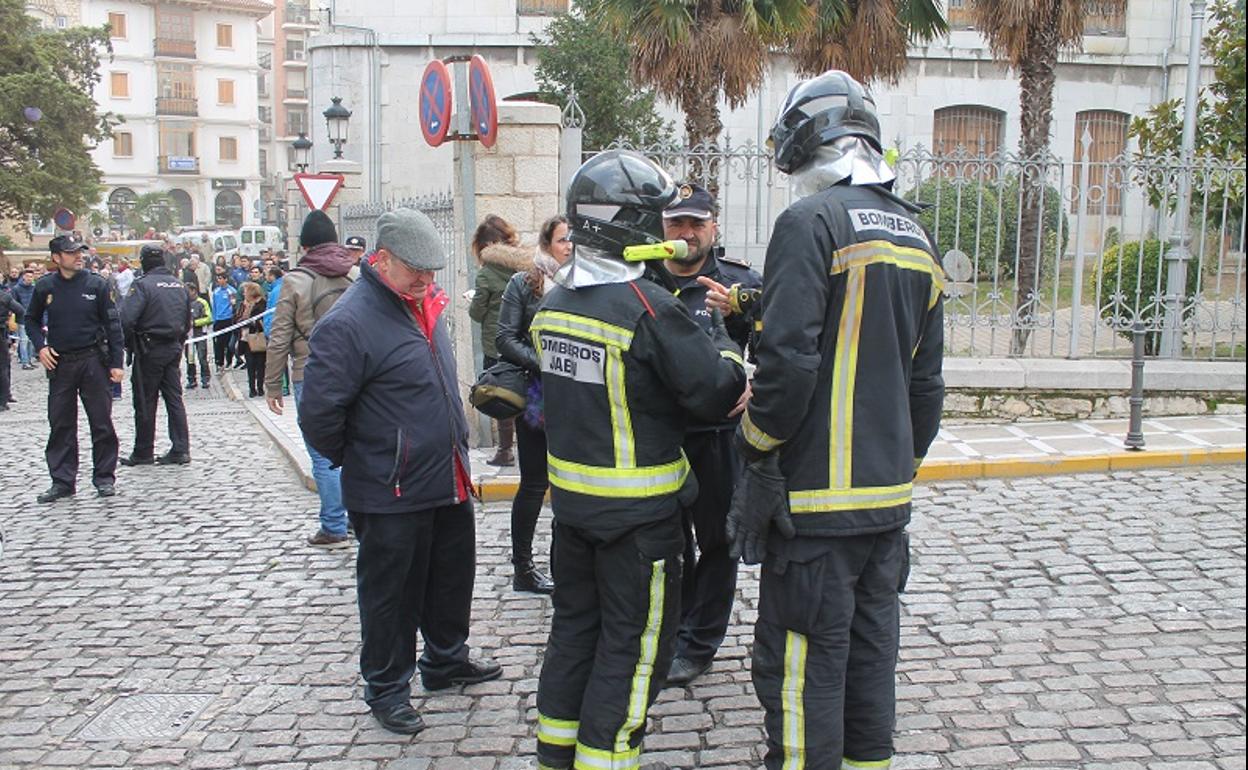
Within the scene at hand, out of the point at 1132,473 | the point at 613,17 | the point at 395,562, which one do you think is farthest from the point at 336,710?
the point at 613,17

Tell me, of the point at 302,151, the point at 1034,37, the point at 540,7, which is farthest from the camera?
the point at 540,7

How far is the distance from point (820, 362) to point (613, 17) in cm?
1152

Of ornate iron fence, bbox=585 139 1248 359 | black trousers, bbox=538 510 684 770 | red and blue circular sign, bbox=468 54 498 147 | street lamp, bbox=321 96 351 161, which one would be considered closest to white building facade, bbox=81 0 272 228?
street lamp, bbox=321 96 351 161

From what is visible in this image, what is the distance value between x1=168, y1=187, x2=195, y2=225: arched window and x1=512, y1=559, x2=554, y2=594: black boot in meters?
72.0

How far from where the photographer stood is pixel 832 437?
3395 mm

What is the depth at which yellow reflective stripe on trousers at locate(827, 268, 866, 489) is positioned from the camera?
3367 mm

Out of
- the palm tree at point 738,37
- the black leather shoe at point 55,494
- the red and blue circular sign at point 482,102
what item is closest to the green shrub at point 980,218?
the palm tree at point 738,37

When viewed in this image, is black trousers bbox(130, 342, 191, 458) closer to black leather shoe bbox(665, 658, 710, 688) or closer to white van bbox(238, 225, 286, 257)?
black leather shoe bbox(665, 658, 710, 688)

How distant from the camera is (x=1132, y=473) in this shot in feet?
A: 27.3

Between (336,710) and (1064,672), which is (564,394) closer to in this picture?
(336,710)

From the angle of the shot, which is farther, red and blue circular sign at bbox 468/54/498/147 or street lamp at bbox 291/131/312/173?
street lamp at bbox 291/131/312/173

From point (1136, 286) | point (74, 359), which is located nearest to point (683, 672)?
point (74, 359)

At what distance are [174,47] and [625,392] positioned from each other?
252 feet

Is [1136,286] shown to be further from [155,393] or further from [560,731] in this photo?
[155,393]
